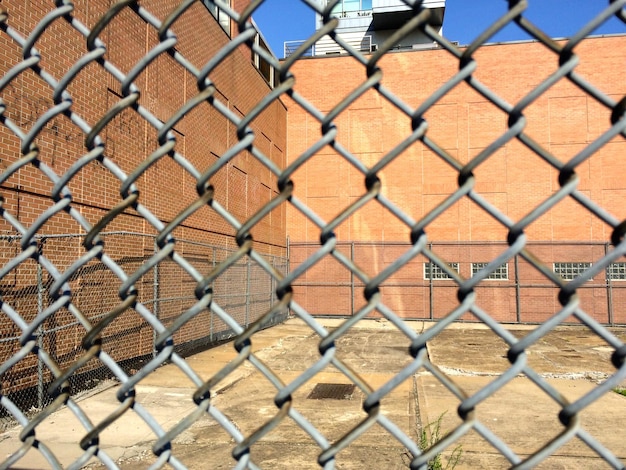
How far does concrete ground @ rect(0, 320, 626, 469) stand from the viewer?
194 inches

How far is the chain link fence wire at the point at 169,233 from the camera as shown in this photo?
3.33 ft

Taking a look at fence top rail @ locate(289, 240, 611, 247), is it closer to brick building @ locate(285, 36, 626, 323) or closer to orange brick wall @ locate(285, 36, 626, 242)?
brick building @ locate(285, 36, 626, 323)

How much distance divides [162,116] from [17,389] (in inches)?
244

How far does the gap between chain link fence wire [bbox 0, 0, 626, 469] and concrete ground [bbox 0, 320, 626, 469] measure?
1.16ft

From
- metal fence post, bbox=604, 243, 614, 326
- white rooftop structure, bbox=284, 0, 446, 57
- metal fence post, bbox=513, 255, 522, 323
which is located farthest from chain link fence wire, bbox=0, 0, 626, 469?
white rooftop structure, bbox=284, 0, 446, 57

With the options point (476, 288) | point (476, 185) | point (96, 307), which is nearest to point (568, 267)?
point (476, 288)

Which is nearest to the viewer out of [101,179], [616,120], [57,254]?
[616,120]

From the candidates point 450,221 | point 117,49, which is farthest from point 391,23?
point 117,49

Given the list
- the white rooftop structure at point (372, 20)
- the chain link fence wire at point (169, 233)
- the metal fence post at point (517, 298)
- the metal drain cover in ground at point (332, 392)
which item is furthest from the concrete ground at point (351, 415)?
the white rooftop structure at point (372, 20)

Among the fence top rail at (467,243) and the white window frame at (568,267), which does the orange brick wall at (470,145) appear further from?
the white window frame at (568,267)

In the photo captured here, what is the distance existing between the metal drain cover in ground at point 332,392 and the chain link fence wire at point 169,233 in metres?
0.59

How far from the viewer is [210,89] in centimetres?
119

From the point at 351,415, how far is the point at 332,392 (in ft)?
4.47

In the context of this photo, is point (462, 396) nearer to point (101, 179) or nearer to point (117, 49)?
point (101, 179)
